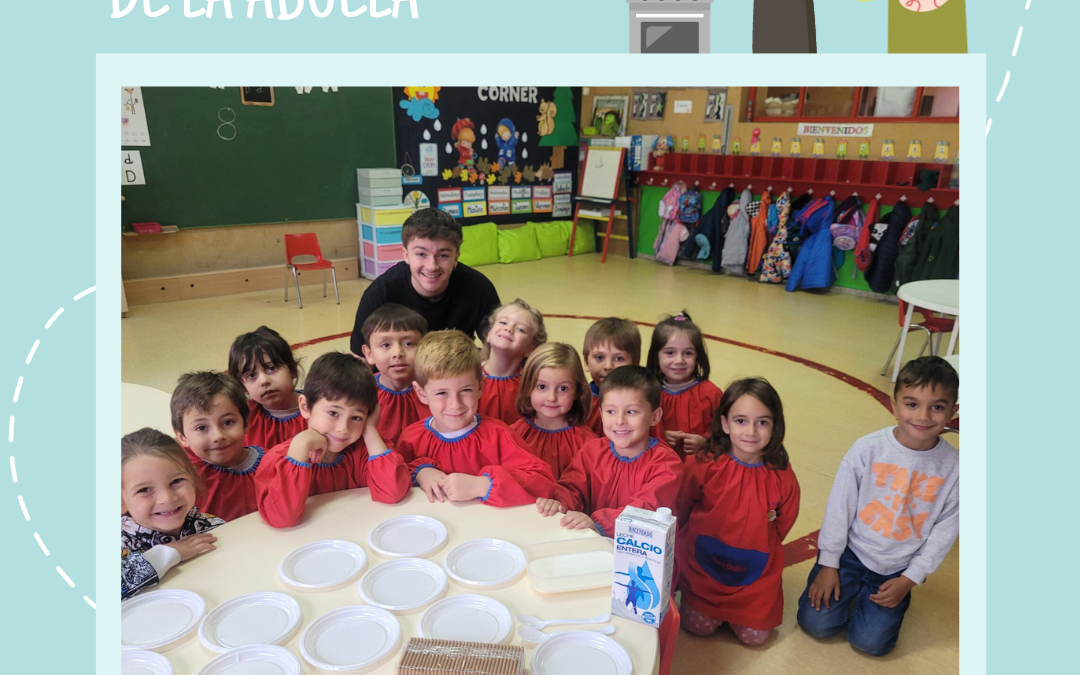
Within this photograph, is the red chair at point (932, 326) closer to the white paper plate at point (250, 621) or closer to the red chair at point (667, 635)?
the red chair at point (667, 635)

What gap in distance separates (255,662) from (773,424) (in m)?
1.38

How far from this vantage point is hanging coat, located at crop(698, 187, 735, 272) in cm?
704

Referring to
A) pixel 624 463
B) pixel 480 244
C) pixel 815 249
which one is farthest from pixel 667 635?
pixel 480 244

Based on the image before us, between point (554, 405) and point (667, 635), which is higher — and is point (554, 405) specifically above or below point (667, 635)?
above

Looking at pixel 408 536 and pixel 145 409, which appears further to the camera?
pixel 145 409

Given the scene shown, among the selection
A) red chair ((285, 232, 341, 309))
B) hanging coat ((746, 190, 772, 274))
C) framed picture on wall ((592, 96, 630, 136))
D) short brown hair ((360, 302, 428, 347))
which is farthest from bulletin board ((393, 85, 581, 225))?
short brown hair ((360, 302, 428, 347))

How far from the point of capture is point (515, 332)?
7.48 ft

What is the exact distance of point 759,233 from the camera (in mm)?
6754

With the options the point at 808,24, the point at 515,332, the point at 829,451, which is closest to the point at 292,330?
the point at 515,332

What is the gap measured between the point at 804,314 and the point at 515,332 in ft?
13.5

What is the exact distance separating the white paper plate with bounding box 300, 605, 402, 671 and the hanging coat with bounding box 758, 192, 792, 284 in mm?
6256

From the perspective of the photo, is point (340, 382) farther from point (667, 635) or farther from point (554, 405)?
point (667, 635)

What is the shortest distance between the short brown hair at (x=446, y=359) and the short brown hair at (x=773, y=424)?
2.34 ft
